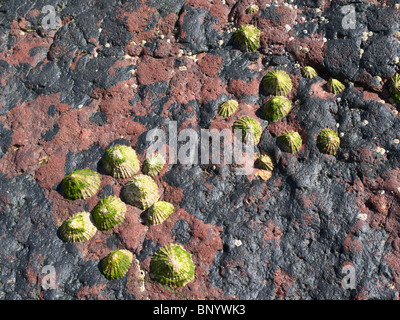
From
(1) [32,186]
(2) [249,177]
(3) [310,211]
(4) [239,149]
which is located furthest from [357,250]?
(1) [32,186]

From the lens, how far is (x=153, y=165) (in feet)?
13.0

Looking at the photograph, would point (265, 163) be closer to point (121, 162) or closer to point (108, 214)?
point (121, 162)

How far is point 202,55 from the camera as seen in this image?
185 inches

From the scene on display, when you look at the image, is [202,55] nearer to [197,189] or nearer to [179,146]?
[179,146]

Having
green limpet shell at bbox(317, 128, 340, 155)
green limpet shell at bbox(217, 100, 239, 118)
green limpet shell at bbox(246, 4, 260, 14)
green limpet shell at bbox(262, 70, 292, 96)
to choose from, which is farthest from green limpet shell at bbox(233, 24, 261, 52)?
green limpet shell at bbox(317, 128, 340, 155)

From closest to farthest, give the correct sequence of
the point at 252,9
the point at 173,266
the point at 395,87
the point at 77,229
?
the point at 173,266 → the point at 77,229 → the point at 395,87 → the point at 252,9

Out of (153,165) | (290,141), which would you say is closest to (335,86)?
(290,141)

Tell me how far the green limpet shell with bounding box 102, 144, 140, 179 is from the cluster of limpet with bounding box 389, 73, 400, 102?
283cm

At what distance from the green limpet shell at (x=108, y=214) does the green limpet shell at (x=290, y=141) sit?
175 cm

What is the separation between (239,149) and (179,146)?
639 mm

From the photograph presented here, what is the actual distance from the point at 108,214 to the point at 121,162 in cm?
55

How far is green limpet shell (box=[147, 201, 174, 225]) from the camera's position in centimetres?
372

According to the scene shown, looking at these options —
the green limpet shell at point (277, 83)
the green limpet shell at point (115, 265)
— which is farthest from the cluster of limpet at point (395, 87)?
the green limpet shell at point (115, 265)

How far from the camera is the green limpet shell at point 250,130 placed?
4035 mm
